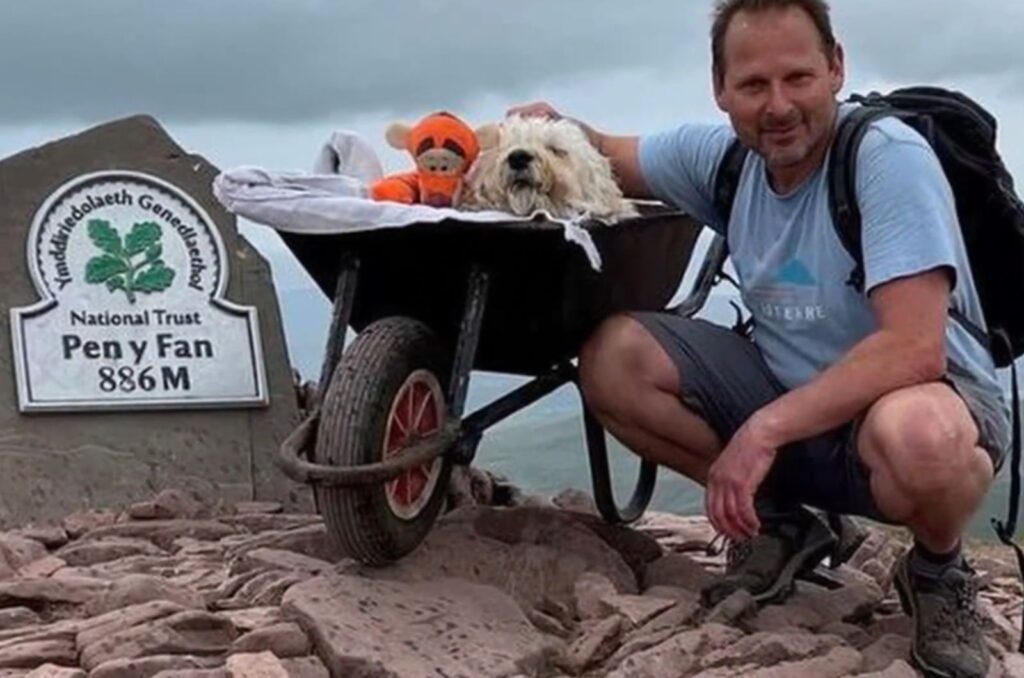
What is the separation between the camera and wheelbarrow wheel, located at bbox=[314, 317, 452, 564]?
4.41 m

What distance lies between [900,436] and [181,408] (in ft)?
10.1

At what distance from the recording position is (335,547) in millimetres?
4637

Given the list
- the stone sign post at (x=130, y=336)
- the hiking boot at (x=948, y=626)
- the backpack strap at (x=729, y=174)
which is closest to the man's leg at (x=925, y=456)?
the hiking boot at (x=948, y=626)

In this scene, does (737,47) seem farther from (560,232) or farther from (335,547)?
(335,547)

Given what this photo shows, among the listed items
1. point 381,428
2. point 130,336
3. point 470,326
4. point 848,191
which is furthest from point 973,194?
point 130,336

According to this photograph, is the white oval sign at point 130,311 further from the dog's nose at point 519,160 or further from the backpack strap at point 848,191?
the backpack strap at point 848,191

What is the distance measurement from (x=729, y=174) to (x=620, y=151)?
39cm

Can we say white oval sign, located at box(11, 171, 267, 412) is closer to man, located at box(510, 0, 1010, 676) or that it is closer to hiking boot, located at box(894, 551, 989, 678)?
man, located at box(510, 0, 1010, 676)

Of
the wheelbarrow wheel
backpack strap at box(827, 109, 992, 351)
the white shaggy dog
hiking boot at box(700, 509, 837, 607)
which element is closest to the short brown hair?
backpack strap at box(827, 109, 992, 351)

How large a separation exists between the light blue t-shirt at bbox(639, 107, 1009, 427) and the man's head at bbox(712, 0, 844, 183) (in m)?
0.11

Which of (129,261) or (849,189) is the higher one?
(849,189)

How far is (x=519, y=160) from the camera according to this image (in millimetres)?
4570

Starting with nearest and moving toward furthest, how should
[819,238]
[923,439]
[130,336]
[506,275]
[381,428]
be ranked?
[923,439]
[819,238]
[381,428]
[506,275]
[130,336]

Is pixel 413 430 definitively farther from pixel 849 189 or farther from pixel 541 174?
pixel 849 189
